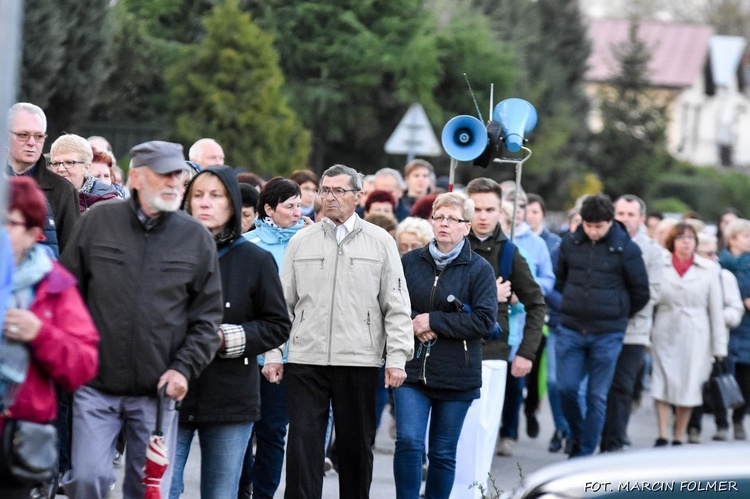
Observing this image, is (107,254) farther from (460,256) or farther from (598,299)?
(598,299)

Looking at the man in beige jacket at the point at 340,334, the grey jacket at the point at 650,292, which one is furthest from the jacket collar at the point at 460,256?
the grey jacket at the point at 650,292

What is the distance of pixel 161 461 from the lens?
5836 mm

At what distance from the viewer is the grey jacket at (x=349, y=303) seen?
774cm

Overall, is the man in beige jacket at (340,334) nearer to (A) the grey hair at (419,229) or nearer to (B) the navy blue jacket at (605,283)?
(A) the grey hair at (419,229)

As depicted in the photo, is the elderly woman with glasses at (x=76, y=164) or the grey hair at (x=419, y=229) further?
the grey hair at (x=419, y=229)

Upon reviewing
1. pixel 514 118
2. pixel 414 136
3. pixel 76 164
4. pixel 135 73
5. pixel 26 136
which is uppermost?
pixel 135 73

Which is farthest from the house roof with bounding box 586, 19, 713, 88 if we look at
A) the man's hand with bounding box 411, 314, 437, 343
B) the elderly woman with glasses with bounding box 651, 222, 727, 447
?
the man's hand with bounding box 411, 314, 437, 343

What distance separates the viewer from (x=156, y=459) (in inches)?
230

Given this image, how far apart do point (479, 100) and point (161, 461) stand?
30158mm

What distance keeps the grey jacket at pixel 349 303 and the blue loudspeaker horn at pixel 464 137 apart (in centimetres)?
276

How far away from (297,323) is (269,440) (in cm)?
91

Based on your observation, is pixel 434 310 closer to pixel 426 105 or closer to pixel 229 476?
pixel 229 476

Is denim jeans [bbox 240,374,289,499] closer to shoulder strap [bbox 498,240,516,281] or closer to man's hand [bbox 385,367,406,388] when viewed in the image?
man's hand [bbox 385,367,406,388]

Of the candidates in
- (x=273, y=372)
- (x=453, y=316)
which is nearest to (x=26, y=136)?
(x=273, y=372)
